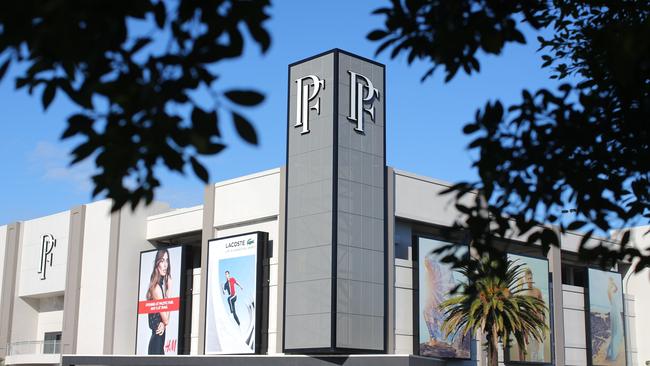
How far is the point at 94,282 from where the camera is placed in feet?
181

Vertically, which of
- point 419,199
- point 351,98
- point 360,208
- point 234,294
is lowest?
point 234,294

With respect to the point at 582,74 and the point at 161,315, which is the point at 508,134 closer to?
the point at 582,74

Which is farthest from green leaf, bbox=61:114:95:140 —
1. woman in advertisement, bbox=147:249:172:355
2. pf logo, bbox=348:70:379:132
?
woman in advertisement, bbox=147:249:172:355

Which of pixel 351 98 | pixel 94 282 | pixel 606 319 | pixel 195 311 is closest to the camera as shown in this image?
pixel 351 98

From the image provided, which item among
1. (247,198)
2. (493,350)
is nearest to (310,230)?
(247,198)

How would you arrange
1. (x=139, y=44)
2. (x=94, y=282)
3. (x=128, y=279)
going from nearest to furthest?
(x=139, y=44)
(x=128, y=279)
(x=94, y=282)

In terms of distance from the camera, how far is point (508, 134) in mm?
8156

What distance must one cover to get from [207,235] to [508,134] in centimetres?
4310

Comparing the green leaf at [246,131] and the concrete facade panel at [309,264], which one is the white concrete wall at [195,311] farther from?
the green leaf at [246,131]

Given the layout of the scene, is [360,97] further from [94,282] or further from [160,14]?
[160,14]

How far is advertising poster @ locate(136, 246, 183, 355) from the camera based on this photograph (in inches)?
2008

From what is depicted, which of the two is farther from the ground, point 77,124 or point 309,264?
point 309,264

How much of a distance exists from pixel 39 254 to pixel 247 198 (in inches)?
755

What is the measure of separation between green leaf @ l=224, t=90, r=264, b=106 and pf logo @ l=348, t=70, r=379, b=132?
1536 inches
